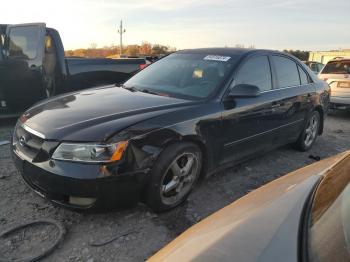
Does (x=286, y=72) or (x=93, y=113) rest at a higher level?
(x=286, y=72)

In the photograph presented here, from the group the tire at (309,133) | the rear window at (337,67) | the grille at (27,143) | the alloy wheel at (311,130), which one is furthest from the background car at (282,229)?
the rear window at (337,67)

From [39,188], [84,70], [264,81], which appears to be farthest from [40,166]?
[84,70]

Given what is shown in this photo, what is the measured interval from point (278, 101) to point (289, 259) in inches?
140

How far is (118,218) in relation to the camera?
10.8ft

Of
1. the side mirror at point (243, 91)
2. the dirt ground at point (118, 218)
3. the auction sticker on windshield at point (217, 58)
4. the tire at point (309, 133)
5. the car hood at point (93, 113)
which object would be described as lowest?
the dirt ground at point (118, 218)

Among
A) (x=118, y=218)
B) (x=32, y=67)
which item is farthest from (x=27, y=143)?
(x=32, y=67)

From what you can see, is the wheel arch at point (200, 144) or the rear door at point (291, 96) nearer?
the wheel arch at point (200, 144)

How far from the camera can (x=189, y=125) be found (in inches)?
135

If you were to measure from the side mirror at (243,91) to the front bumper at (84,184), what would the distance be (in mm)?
1411

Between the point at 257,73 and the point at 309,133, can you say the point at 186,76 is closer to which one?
the point at 257,73

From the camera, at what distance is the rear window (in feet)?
30.7

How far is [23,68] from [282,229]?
5.94 meters

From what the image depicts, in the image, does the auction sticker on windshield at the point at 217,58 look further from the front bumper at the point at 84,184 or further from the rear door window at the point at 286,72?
the front bumper at the point at 84,184

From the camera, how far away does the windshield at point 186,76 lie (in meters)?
3.92
